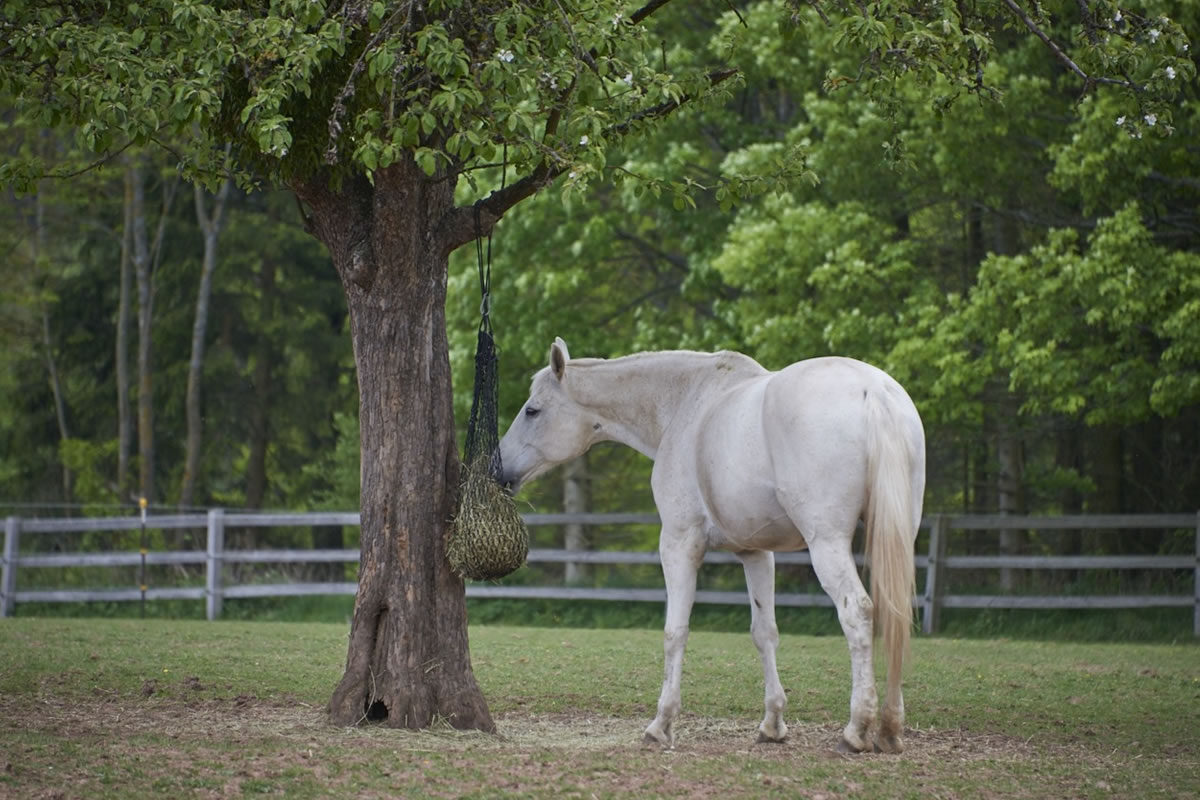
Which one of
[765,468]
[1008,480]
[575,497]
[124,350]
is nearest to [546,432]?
[765,468]

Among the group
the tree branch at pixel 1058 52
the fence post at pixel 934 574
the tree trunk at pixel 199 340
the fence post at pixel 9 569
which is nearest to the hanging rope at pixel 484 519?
the tree branch at pixel 1058 52

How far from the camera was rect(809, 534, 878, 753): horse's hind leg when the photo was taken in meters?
6.59

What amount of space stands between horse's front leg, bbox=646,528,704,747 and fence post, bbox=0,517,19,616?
12.7m

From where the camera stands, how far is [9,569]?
17.5 meters

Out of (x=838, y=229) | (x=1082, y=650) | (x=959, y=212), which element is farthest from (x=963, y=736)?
(x=959, y=212)

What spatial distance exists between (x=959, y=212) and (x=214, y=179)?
44.6 ft

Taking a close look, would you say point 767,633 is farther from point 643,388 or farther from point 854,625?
point 643,388

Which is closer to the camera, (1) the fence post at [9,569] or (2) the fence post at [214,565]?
(2) the fence post at [214,565]

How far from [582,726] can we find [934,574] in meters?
8.81

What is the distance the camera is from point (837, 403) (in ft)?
22.2

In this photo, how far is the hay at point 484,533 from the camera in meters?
7.38

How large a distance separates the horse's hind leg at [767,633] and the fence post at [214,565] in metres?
11.0

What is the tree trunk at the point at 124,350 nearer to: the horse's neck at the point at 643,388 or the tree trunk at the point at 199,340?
the tree trunk at the point at 199,340

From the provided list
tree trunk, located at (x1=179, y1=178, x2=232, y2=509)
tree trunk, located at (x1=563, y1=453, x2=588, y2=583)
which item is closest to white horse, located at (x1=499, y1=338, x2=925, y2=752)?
tree trunk, located at (x1=563, y1=453, x2=588, y2=583)
